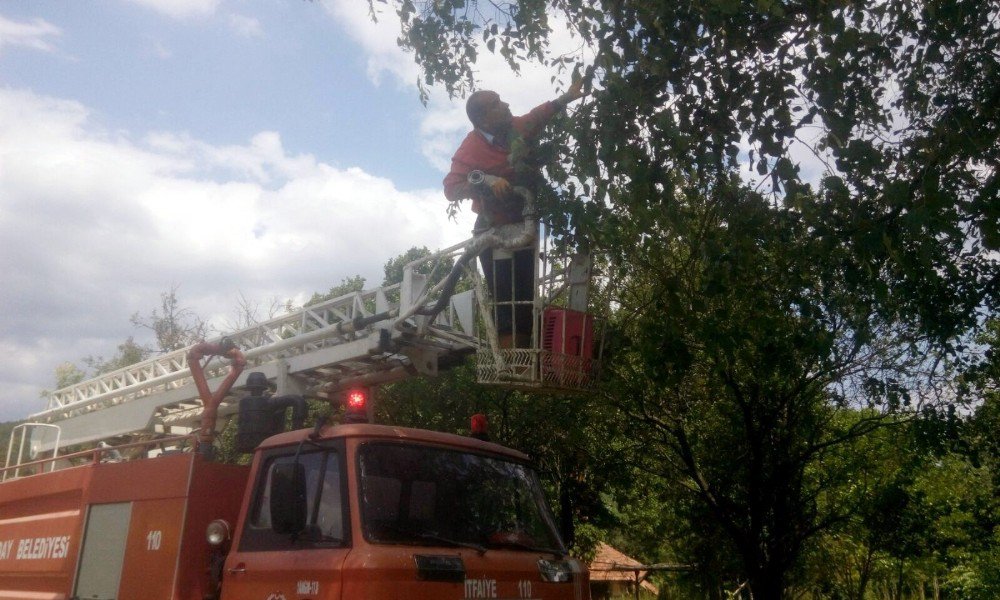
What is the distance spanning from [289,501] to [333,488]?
0.25 meters

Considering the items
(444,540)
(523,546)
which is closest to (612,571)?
(523,546)

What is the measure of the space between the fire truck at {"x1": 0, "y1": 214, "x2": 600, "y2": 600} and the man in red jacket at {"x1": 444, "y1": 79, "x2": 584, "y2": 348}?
14 centimetres

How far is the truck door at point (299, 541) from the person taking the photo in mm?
4352

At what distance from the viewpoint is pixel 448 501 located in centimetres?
487

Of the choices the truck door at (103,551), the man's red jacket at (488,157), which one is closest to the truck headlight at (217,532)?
the truck door at (103,551)

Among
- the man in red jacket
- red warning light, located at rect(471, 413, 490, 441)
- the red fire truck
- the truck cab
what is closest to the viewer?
the truck cab

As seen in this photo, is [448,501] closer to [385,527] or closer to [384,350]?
[385,527]

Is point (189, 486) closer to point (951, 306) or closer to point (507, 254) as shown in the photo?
point (507, 254)

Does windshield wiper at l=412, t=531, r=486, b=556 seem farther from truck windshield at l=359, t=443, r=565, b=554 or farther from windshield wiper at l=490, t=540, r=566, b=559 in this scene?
windshield wiper at l=490, t=540, r=566, b=559

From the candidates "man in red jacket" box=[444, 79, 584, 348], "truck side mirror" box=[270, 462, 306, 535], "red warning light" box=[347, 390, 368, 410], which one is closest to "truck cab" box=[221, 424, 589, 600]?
"truck side mirror" box=[270, 462, 306, 535]

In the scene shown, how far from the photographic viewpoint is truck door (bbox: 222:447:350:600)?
4.35 meters

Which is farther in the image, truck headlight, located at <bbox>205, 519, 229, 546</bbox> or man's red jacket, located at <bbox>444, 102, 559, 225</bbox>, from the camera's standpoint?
man's red jacket, located at <bbox>444, 102, 559, 225</bbox>

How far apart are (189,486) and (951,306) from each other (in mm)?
7095

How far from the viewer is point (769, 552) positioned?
483 inches
